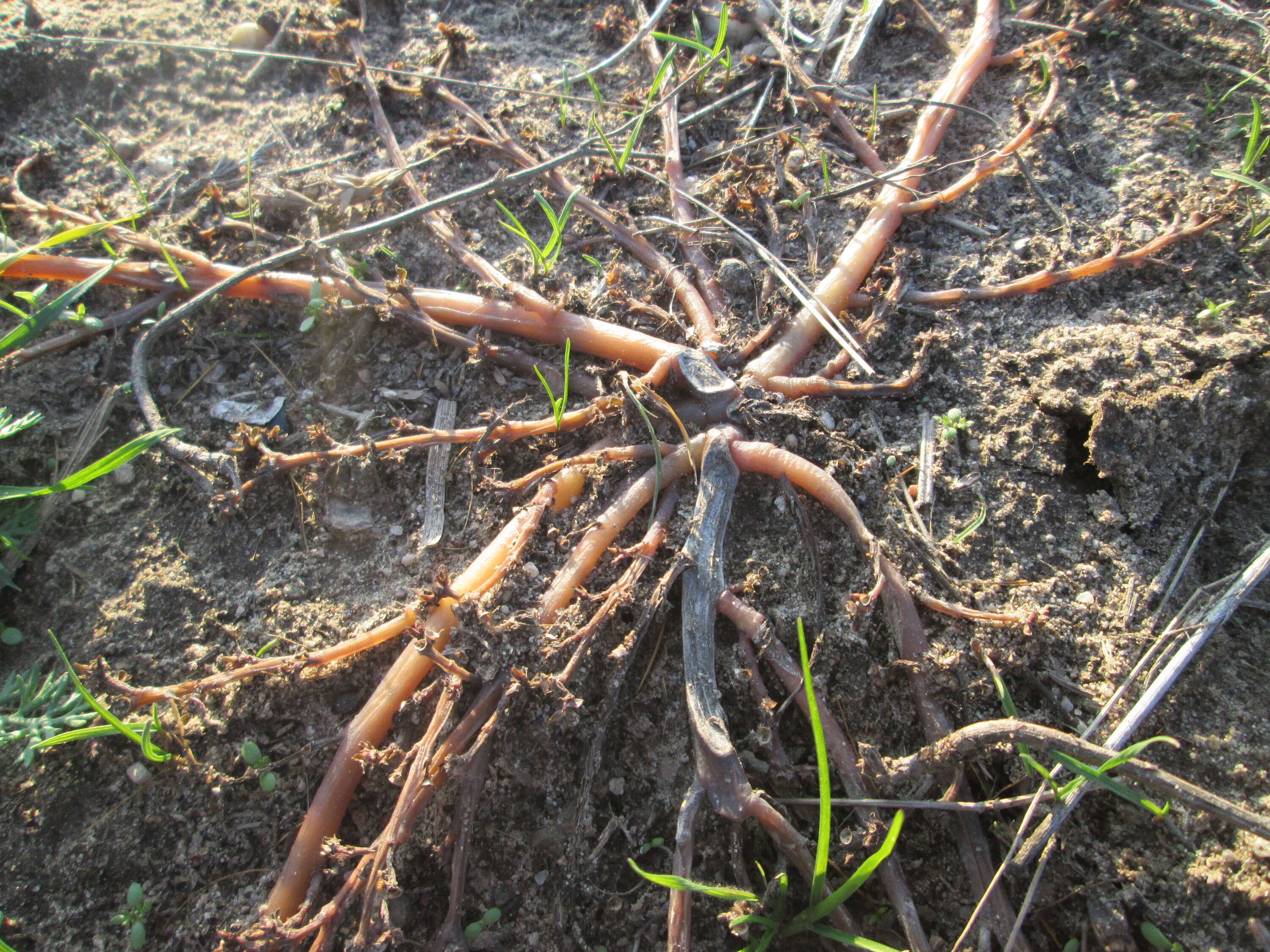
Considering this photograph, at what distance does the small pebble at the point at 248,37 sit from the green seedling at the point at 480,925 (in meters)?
4.28

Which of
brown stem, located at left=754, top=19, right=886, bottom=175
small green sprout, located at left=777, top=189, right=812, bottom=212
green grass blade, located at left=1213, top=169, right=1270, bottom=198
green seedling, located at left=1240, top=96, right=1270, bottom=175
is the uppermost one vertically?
green seedling, located at left=1240, top=96, right=1270, bottom=175

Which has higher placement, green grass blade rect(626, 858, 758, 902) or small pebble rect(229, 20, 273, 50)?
small pebble rect(229, 20, 273, 50)

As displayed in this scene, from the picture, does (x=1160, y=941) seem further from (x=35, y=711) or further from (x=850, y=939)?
(x=35, y=711)

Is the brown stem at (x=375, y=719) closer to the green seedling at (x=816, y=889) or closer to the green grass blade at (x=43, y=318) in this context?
A: the green seedling at (x=816, y=889)

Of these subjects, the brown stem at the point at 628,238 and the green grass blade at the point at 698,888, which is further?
the brown stem at the point at 628,238

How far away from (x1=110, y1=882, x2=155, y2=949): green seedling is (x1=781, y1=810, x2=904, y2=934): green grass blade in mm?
1809

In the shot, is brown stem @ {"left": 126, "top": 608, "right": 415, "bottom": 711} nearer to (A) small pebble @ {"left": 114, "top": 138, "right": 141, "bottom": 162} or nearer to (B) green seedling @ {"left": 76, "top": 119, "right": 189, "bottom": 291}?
(B) green seedling @ {"left": 76, "top": 119, "right": 189, "bottom": 291}

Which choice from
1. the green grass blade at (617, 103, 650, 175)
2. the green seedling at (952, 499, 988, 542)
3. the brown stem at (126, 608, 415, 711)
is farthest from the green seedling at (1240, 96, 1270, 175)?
the brown stem at (126, 608, 415, 711)

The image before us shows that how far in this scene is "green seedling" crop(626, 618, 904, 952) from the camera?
1.64m

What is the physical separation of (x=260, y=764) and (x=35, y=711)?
763 mm

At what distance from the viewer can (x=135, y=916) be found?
192cm

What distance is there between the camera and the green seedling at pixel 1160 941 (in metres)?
1.69

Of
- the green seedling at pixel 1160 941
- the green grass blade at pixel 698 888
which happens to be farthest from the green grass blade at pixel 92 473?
the green seedling at pixel 1160 941

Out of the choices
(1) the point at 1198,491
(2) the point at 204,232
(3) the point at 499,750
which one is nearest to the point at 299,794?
(3) the point at 499,750
